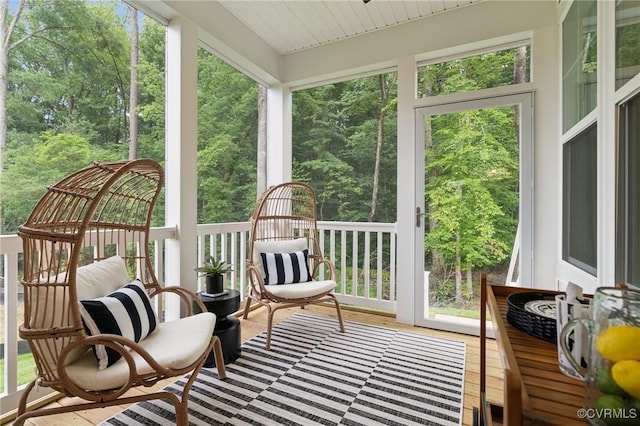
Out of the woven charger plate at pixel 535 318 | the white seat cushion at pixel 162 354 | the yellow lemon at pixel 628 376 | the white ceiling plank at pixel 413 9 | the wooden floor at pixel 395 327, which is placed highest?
the white ceiling plank at pixel 413 9

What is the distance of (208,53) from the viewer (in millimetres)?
3051

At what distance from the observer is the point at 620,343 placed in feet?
1.72

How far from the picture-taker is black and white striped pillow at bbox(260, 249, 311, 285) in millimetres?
2719

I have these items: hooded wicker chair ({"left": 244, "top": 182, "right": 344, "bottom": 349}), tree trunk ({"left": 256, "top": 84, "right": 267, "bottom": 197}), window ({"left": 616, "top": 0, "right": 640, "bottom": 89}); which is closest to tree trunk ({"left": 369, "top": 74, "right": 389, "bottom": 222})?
hooded wicker chair ({"left": 244, "top": 182, "right": 344, "bottom": 349})

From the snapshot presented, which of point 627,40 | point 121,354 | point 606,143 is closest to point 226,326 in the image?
point 121,354

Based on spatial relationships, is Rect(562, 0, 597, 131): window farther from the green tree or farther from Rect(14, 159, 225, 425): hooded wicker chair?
the green tree

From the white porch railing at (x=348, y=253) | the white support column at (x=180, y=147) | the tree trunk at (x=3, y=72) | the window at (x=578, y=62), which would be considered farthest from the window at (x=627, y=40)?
the tree trunk at (x=3, y=72)

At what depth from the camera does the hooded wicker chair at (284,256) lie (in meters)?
2.51

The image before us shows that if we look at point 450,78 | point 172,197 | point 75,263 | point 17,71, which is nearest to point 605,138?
point 450,78

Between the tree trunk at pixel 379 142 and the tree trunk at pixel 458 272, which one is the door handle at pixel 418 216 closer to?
the tree trunk at pixel 458 272

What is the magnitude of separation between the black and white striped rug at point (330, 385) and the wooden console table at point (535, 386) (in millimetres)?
1028

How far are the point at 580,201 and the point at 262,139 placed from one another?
3.06 meters

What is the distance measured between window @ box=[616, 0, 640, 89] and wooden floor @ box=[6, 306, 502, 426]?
5.74 ft

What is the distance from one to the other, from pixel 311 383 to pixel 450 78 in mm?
2782
